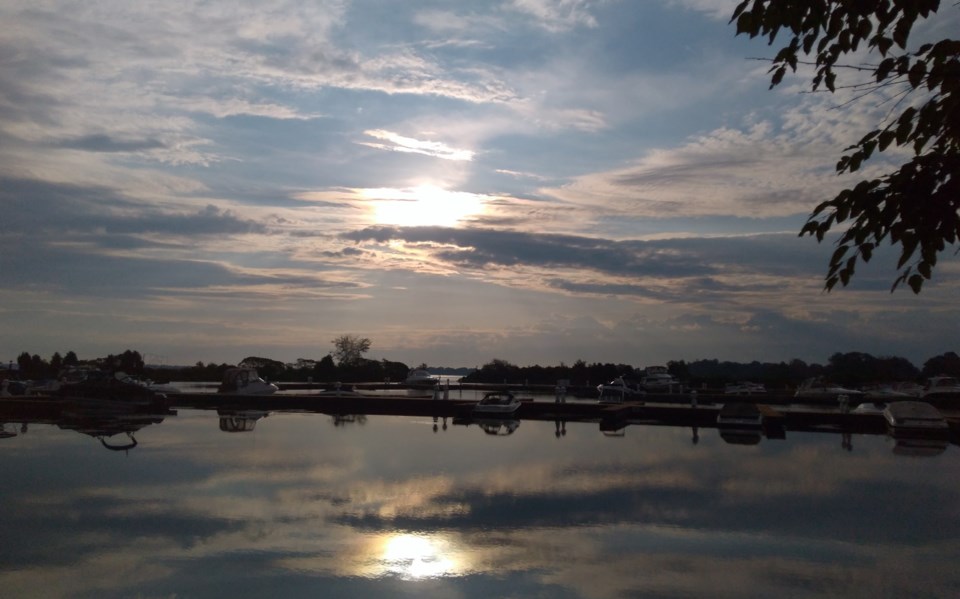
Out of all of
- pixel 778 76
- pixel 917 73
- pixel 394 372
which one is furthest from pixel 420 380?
pixel 917 73

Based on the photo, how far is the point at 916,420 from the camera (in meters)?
31.1

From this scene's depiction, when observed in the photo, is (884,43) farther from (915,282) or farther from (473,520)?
(473,520)

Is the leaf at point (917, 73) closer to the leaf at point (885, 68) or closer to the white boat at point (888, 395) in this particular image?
the leaf at point (885, 68)

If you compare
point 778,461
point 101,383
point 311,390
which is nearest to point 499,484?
point 778,461

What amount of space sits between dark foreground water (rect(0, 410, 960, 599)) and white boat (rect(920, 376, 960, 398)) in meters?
25.0

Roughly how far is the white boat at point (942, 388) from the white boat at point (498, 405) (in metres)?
28.4

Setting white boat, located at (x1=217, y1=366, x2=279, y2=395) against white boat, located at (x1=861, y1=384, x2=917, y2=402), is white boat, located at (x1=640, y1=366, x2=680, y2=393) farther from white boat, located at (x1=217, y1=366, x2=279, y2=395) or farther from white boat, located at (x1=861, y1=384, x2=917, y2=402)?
white boat, located at (x1=217, y1=366, x2=279, y2=395)

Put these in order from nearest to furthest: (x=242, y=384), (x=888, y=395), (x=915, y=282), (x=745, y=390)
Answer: (x=915, y=282), (x=242, y=384), (x=888, y=395), (x=745, y=390)

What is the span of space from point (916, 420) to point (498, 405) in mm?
17989

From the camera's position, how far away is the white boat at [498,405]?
1481 inches

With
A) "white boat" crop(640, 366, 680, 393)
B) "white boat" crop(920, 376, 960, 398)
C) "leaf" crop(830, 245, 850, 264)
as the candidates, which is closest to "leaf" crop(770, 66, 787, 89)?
"leaf" crop(830, 245, 850, 264)

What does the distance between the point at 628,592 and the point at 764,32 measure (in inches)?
349

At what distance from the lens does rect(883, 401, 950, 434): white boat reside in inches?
1224

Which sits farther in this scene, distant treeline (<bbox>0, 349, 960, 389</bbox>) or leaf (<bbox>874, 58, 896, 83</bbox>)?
distant treeline (<bbox>0, 349, 960, 389</bbox>)
